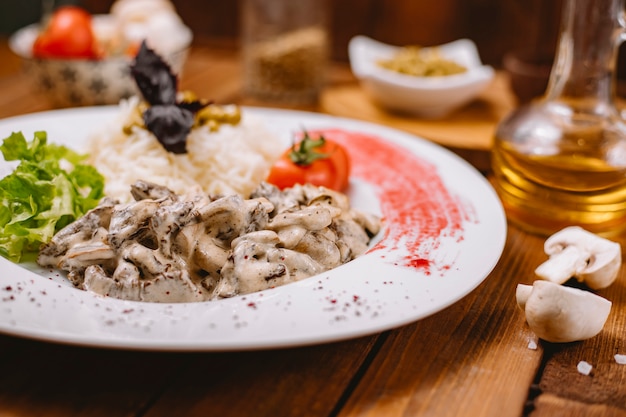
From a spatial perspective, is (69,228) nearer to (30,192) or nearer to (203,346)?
(30,192)

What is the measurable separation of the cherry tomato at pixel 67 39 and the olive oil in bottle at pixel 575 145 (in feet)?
5.83

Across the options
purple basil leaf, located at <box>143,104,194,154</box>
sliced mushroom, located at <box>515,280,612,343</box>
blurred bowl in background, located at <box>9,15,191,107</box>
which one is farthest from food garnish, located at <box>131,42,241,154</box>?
sliced mushroom, located at <box>515,280,612,343</box>

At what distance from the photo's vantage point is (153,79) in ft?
7.05

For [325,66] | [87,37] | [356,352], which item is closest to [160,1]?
[87,37]

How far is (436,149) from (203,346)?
53.4 inches

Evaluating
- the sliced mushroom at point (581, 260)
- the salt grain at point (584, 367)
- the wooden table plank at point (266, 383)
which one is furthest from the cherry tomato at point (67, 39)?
the salt grain at point (584, 367)

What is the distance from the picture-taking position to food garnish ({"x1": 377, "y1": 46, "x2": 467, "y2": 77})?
3.03 meters

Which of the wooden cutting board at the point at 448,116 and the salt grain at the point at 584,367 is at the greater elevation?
the salt grain at the point at 584,367

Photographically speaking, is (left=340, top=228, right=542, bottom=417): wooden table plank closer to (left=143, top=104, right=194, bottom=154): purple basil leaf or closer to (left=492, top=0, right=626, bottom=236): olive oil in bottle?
(left=492, top=0, right=626, bottom=236): olive oil in bottle

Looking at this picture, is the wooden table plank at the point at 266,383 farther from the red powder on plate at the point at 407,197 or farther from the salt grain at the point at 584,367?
the salt grain at the point at 584,367

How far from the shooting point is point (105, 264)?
158 centimetres

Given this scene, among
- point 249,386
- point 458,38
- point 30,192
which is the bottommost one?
point 458,38

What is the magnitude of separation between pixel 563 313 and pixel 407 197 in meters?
0.69

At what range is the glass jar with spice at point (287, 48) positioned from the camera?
→ 3201mm
